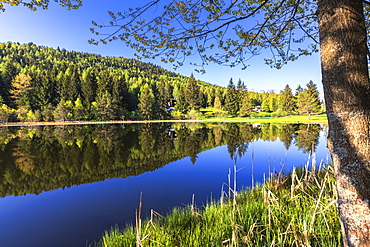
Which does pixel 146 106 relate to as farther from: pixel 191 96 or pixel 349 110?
pixel 349 110

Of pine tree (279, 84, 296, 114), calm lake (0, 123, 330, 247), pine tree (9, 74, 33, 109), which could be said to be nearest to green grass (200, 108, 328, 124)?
pine tree (279, 84, 296, 114)

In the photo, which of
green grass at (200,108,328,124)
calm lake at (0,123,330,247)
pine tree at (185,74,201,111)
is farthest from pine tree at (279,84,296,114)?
calm lake at (0,123,330,247)

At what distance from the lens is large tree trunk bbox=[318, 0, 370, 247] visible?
1.47 metres

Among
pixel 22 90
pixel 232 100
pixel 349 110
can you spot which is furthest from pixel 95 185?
pixel 232 100

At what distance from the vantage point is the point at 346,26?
1.58 m

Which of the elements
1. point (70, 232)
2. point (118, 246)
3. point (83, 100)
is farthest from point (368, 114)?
point (83, 100)

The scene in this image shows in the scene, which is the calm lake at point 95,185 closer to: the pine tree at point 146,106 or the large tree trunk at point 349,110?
the large tree trunk at point 349,110

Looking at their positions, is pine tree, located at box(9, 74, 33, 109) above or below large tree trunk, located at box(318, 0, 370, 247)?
above

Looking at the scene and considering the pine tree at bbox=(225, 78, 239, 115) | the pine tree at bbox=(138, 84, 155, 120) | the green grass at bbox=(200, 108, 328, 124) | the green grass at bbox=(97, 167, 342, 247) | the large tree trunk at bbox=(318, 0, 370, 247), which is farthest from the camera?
the pine tree at bbox=(225, 78, 239, 115)

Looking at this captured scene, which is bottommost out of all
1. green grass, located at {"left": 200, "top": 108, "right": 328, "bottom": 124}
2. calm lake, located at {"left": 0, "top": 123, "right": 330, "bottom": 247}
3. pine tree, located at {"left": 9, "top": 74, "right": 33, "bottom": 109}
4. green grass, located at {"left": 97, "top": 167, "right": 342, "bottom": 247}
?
calm lake, located at {"left": 0, "top": 123, "right": 330, "bottom": 247}

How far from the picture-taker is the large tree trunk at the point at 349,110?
A: 4.83 feet

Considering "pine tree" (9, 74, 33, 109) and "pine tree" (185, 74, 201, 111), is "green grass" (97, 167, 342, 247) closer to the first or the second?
"pine tree" (9, 74, 33, 109)

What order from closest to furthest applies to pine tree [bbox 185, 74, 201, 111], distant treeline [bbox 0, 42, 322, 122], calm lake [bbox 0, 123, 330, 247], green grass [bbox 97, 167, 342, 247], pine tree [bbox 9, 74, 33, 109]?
1. green grass [bbox 97, 167, 342, 247]
2. calm lake [bbox 0, 123, 330, 247]
3. distant treeline [bbox 0, 42, 322, 122]
4. pine tree [bbox 9, 74, 33, 109]
5. pine tree [bbox 185, 74, 201, 111]

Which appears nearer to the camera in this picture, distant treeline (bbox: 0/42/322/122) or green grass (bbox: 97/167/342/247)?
green grass (bbox: 97/167/342/247)
